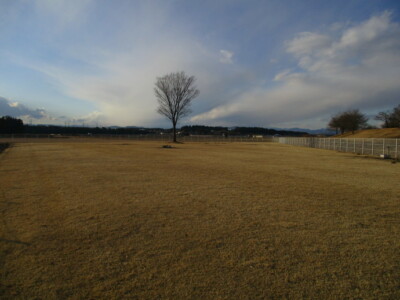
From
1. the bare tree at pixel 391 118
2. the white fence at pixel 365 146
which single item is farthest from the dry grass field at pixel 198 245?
the bare tree at pixel 391 118

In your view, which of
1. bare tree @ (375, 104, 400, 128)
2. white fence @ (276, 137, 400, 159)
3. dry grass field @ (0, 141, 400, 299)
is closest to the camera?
dry grass field @ (0, 141, 400, 299)

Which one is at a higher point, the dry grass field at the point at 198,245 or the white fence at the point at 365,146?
the white fence at the point at 365,146

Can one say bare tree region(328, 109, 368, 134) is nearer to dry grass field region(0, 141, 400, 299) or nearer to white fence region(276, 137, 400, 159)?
white fence region(276, 137, 400, 159)

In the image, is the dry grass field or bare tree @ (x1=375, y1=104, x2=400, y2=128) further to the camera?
bare tree @ (x1=375, y1=104, x2=400, y2=128)

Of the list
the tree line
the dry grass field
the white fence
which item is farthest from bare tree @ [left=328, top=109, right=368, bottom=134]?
the dry grass field

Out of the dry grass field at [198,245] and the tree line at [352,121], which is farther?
the tree line at [352,121]

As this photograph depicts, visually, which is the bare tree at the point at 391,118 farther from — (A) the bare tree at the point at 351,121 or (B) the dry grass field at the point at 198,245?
(B) the dry grass field at the point at 198,245

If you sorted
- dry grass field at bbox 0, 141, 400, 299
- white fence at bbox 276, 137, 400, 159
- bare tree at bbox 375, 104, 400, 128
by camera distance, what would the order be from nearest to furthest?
dry grass field at bbox 0, 141, 400, 299 < white fence at bbox 276, 137, 400, 159 < bare tree at bbox 375, 104, 400, 128

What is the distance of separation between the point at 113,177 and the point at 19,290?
7.09m

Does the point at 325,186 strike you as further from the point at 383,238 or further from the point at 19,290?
the point at 19,290

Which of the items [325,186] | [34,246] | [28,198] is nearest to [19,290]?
[34,246]

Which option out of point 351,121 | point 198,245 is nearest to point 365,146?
point 198,245

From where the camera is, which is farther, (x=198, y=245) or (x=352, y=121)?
(x=352, y=121)

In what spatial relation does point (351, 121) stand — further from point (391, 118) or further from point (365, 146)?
point (365, 146)
